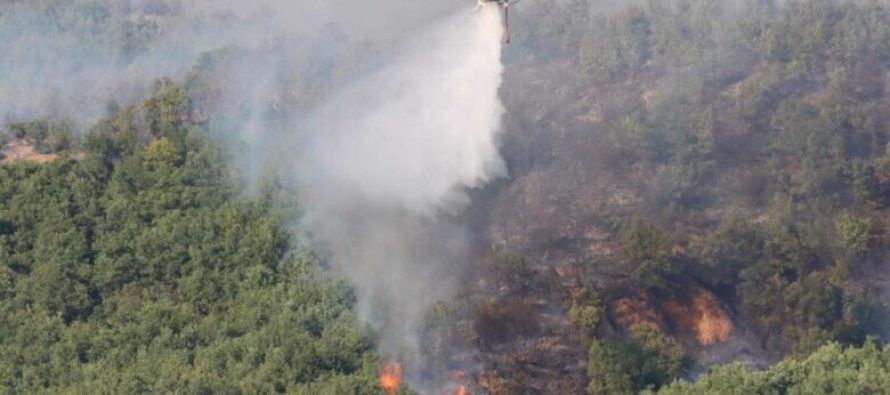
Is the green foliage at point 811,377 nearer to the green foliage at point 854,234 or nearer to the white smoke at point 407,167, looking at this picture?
the white smoke at point 407,167

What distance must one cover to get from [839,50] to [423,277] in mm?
41779

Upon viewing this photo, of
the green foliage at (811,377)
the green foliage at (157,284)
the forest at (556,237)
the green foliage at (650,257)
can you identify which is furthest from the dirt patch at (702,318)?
the green foliage at (157,284)

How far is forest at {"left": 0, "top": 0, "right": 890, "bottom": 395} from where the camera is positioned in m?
80.9

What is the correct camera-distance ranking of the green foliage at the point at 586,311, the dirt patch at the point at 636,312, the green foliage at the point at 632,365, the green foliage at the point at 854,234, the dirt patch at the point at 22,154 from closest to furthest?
the green foliage at the point at 632,365 < the green foliage at the point at 586,311 < the dirt patch at the point at 636,312 < the green foliage at the point at 854,234 < the dirt patch at the point at 22,154

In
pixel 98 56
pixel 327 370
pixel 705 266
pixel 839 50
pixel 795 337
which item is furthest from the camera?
pixel 98 56

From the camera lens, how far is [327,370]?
79.8 meters

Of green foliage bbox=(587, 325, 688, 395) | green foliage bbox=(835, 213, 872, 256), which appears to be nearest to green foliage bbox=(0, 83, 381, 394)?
green foliage bbox=(587, 325, 688, 395)

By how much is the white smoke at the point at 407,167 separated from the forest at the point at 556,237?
133cm

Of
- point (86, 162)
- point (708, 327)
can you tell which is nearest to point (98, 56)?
point (86, 162)

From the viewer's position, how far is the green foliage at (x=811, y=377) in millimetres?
71688

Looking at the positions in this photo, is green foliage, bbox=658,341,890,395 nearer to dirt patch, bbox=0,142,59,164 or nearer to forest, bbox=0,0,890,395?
→ forest, bbox=0,0,890,395

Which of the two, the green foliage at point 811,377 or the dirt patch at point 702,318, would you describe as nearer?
the green foliage at point 811,377

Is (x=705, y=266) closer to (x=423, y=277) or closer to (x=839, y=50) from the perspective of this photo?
(x=423, y=277)

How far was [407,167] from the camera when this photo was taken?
104938 mm
